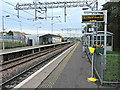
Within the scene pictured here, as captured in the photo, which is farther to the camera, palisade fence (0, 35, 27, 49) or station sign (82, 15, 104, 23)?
palisade fence (0, 35, 27, 49)

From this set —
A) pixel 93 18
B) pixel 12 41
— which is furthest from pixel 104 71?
pixel 12 41

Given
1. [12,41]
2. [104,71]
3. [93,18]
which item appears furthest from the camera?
[12,41]

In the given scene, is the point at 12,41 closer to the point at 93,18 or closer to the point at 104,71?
the point at 93,18

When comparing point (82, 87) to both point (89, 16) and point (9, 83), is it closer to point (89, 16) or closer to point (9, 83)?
point (9, 83)

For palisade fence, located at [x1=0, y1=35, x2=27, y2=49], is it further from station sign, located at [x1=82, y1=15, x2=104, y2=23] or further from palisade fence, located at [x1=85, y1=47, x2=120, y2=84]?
palisade fence, located at [x1=85, y1=47, x2=120, y2=84]

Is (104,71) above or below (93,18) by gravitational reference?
below

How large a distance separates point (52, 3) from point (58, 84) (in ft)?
52.1

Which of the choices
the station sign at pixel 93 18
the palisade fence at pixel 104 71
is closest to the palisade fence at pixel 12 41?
the station sign at pixel 93 18

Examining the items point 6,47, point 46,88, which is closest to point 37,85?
point 46,88

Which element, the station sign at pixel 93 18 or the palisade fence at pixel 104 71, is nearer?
the palisade fence at pixel 104 71

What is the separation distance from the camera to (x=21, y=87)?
12.9 ft

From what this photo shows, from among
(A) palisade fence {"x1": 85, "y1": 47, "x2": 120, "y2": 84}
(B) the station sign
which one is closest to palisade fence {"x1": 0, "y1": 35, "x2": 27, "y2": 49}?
(B) the station sign

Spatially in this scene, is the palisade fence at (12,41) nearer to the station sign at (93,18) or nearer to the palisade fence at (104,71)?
the station sign at (93,18)

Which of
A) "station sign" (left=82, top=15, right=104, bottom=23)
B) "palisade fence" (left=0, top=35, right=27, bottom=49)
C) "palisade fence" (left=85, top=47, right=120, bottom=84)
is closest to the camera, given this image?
"palisade fence" (left=85, top=47, right=120, bottom=84)
